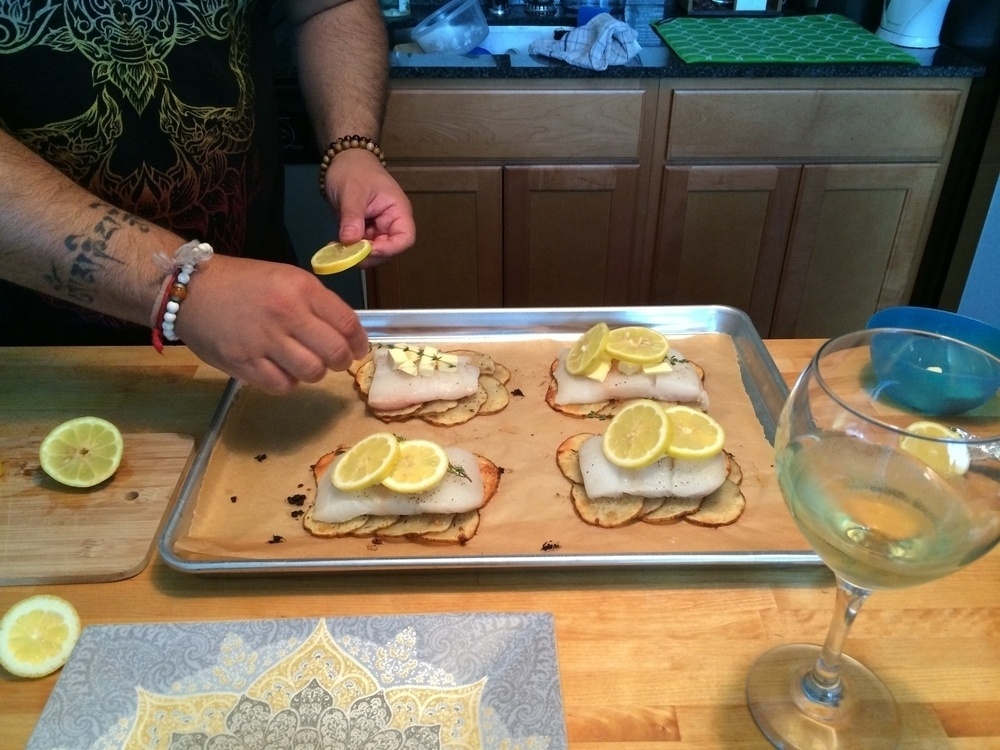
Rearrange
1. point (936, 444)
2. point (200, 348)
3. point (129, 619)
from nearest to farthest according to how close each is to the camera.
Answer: point (936, 444)
point (129, 619)
point (200, 348)

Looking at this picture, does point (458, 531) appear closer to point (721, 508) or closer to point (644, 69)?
point (721, 508)

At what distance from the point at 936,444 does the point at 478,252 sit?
2.57 m

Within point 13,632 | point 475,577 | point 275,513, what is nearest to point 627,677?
point 475,577

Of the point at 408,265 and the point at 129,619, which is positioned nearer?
the point at 129,619

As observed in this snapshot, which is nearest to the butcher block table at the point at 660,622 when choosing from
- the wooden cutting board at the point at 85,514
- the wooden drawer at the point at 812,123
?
the wooden cutting board at the point at 85,514

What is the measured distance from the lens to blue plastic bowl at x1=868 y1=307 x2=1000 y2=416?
2.79 ft

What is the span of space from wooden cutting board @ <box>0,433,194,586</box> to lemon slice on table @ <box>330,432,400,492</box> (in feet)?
0.98

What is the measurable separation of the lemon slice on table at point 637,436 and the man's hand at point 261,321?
20.6 inches

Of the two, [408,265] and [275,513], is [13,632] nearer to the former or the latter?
[275,513]

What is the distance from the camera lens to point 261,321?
A: 4.17 feet

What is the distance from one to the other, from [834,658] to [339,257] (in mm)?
1114

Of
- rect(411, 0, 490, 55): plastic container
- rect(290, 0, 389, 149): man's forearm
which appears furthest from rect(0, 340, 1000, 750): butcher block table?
rect(411, 0, 490, 55): plastic container

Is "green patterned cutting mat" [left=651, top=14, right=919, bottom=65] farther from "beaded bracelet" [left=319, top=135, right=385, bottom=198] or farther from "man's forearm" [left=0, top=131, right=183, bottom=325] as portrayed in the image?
"man's forearm" [left=0, top=131, right=183, bottom=325]

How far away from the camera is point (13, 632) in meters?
1.00
